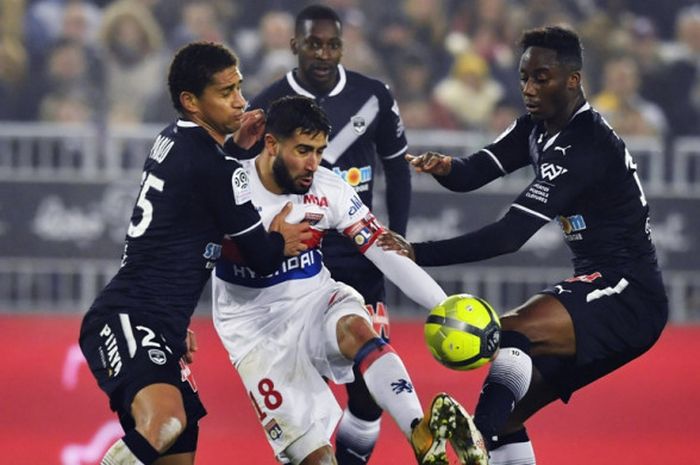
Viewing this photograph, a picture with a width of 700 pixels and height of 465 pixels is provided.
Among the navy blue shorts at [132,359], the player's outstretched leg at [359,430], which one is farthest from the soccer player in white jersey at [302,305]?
the player's outstretched leg at [359,430]

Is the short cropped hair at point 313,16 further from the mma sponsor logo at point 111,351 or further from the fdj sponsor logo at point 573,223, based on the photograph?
the mma sponsor logo at point 111,351

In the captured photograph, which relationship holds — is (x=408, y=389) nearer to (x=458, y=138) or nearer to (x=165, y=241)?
(x=165, y=241)

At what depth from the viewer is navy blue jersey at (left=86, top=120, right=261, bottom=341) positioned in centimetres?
600

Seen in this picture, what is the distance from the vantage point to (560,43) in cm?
667

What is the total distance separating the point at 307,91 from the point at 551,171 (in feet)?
5.65

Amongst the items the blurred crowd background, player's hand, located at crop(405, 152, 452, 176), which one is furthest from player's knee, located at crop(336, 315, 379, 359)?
the blurred crowd background

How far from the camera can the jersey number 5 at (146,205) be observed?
6.04m

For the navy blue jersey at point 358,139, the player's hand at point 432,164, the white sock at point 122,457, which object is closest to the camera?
the white sock at point 122,457

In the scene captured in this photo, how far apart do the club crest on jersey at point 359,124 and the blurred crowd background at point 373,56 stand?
537 centimetres

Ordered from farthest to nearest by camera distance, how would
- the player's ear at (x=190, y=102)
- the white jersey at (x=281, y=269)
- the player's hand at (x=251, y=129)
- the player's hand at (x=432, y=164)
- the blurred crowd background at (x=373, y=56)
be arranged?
the blurred crowd background at (x=373, y=56)
the player's hand at (x=432, y=164)
the player's hand at (x=251, y=129)
the white jersey at (x=281, y=269)
the player's ear at (x=190, y=102)

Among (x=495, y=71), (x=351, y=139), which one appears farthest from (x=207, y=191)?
(x=495, y=71)

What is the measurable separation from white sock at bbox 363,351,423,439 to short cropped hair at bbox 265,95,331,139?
102 cm

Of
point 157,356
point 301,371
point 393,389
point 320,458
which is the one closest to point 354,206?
point 301,371

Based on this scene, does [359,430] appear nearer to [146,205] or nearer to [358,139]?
[358,139]
